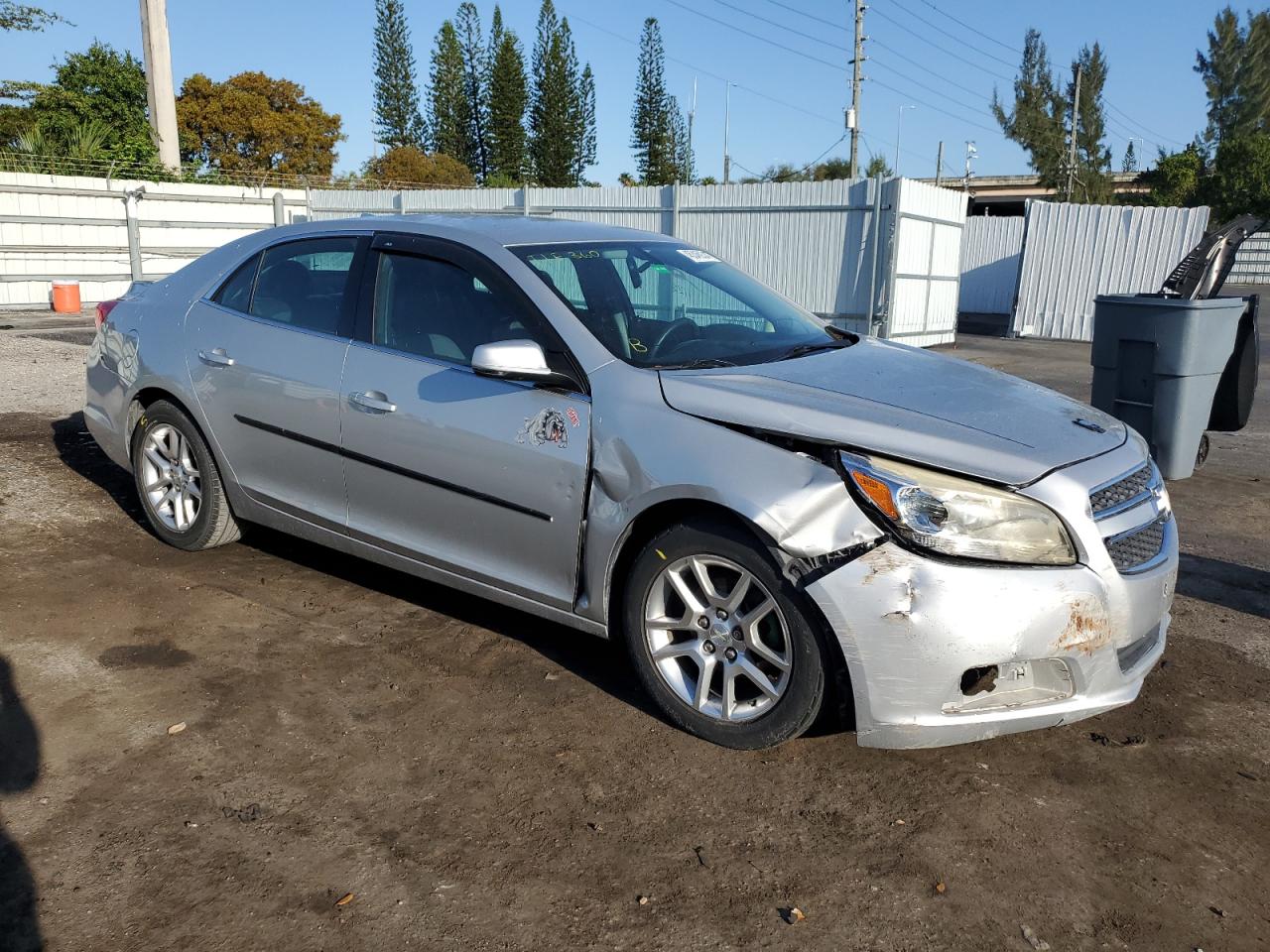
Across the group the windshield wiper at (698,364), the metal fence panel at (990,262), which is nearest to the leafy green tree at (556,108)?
the metal fence panel at (990,262)

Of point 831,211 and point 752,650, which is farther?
point 831,211

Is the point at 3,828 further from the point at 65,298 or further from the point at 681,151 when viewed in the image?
the point at 681,151

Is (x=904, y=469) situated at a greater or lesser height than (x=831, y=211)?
lesser

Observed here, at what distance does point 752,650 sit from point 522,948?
45.6 inches

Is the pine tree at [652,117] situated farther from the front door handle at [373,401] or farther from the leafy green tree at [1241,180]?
the front door handle at [373,401]

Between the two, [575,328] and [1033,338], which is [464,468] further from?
[1033,338]

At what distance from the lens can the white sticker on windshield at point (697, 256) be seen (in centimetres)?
466

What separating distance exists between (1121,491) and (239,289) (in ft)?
12.5

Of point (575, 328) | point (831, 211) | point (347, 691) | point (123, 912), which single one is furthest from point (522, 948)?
point (831, 211)

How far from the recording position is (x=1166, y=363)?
6914 millimetres

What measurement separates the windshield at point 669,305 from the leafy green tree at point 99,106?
22.0 metres

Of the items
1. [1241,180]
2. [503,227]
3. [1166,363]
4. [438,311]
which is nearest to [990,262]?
[1166,363]

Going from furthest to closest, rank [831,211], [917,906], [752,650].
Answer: [831,211]
[752,650]
[917,906]

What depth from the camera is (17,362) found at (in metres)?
11.5
